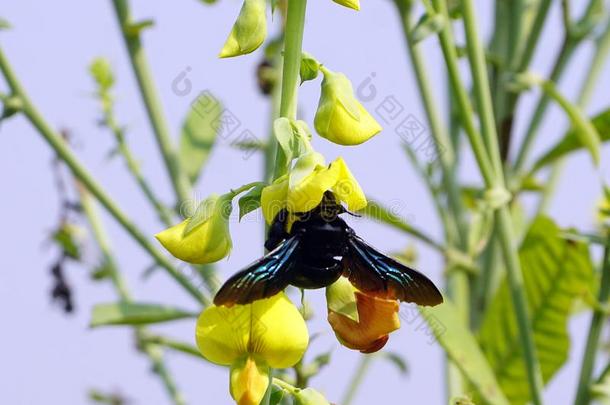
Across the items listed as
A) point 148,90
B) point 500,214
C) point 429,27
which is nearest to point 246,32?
point 429,27

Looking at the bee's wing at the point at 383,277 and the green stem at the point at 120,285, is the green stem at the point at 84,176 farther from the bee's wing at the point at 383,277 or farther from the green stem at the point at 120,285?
the bee's wing at the point at 383,277

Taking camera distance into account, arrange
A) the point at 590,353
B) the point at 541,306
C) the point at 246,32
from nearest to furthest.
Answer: the point at 246,32 < the point at 590,353 < the point at 541,306

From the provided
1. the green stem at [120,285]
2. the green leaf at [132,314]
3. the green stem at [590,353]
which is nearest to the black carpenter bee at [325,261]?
the green stem at [590,353]

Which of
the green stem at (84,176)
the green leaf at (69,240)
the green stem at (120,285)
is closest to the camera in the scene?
the green stem at (84,176)

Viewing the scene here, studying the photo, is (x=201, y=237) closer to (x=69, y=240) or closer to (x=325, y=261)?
(x=325, y=261)

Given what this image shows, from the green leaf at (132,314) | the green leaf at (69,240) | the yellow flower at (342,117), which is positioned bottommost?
the green leaf at (69,240)

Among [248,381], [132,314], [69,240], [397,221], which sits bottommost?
[69,240]

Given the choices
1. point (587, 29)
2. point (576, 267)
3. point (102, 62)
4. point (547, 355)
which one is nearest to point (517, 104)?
point (587, 29)
